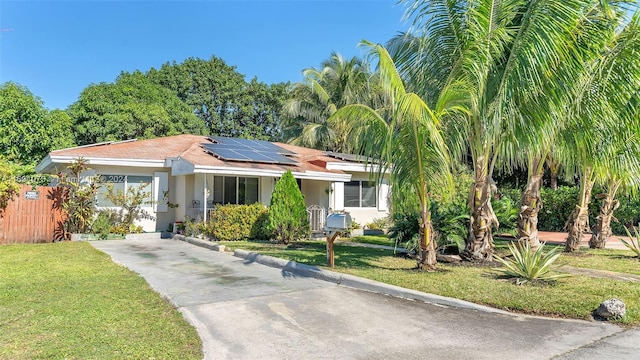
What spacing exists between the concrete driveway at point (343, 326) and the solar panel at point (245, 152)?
7.93m

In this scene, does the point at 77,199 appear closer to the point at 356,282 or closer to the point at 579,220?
the point at 356,282

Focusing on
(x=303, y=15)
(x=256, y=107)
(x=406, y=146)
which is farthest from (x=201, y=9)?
(x=256, y=107)

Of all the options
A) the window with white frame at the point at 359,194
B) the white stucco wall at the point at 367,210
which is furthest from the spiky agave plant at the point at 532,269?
the window with white frame at the point at 359,194

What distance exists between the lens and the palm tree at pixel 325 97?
27453mm

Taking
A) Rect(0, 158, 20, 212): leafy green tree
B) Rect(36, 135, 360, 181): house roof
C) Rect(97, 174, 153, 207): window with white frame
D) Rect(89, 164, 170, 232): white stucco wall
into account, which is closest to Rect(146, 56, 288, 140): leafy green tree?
Rect(36, 135, 360, 181): house roof

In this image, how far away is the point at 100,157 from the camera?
47.7ft

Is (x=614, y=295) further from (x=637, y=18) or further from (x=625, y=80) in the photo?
(x=637, y=18)

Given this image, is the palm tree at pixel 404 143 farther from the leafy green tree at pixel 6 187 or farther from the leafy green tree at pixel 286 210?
the leafy green tree at pixel 6 187

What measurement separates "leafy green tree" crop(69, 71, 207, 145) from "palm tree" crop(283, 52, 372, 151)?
8800 millimetres

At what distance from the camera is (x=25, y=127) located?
2383 cm

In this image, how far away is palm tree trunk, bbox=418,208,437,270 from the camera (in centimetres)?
819

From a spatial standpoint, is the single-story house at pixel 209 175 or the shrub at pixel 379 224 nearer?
the single-story house at pixel 209 175

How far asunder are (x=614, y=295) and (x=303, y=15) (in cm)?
1342

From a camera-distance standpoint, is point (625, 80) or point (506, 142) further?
point (506, 142)
